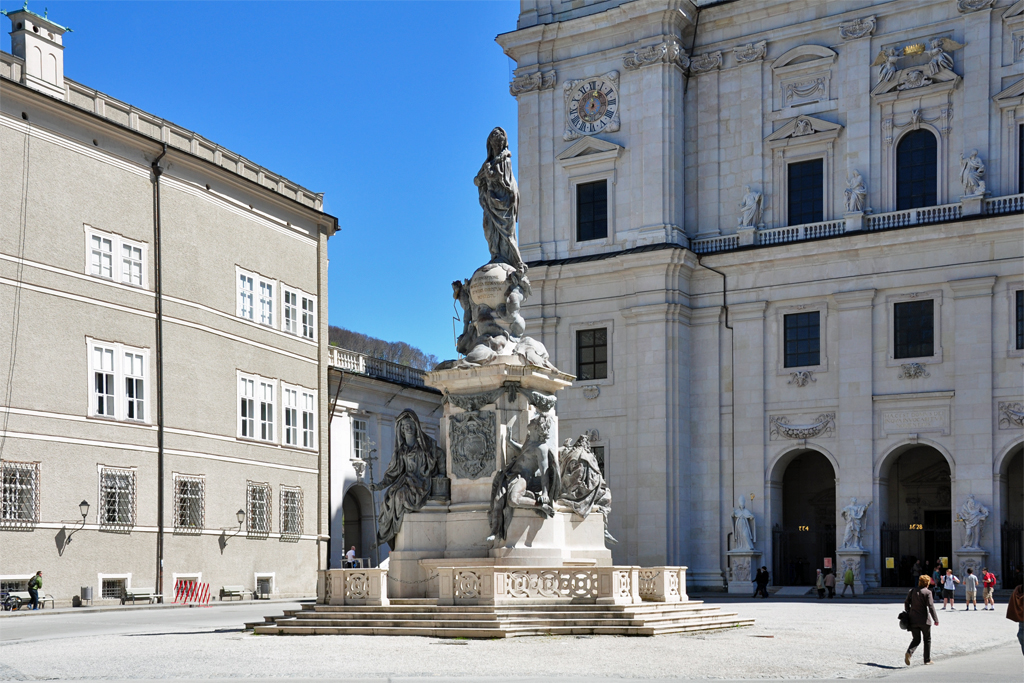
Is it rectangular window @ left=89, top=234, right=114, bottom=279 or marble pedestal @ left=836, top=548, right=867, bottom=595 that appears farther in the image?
marble pedestal @ left=836, top=548, right=867, bottom=595

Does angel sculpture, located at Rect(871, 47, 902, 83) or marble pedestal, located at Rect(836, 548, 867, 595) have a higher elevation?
angel sculpture, located at Rect(871, 47, 902, 83)

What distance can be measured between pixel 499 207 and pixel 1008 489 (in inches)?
1070

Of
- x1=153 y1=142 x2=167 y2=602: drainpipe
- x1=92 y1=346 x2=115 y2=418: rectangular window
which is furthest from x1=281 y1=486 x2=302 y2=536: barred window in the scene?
x1=92 y1=346 x2=115 y2=418: rectangular window

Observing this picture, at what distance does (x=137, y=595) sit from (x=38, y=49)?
16380 millimetres

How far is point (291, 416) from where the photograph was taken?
48188 mm

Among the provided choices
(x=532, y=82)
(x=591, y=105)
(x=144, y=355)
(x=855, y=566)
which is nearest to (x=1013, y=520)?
(x=855, y=566)

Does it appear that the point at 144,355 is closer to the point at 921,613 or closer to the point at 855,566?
the point at 855,566

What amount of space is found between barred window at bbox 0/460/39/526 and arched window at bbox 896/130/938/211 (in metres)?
29.7

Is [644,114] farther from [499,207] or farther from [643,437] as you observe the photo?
[499,207]

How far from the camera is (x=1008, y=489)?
144 ft

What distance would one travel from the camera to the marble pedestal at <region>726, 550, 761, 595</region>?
44.9 m

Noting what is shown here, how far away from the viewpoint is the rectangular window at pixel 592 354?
48750 millimetres

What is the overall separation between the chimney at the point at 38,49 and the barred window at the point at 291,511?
54.8 ft

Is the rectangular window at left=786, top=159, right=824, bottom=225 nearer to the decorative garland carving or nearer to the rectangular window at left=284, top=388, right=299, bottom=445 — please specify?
the decorative garland carving
